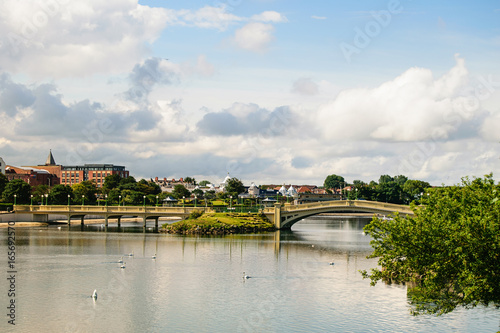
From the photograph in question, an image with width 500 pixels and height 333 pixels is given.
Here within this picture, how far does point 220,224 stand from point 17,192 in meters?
72.7

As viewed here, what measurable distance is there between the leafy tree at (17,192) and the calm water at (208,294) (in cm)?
8322

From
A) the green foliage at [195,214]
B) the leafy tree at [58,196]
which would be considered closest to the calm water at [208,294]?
the green foliage at [195,214]

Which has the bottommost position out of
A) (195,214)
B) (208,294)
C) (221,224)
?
(208,294)


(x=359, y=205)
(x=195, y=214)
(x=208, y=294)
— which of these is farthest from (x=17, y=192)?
(x=208, y=294)

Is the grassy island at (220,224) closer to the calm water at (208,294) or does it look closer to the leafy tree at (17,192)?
the calm water at (208,294)

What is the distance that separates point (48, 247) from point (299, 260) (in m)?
33.1

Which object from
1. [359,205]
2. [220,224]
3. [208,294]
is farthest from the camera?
[220,224]

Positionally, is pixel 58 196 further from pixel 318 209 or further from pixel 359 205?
pixel 359 205

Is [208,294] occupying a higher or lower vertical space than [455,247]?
lower

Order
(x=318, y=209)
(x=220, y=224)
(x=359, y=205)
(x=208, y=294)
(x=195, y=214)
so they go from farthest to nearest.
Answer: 1. (x=195, y=214)
2. (x=318, y=209)
3. (x=220, y=224)
4. (x=359, y=205)
5. (x=208, y=294)

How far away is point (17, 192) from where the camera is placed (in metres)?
152

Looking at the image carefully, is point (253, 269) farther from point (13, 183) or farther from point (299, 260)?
point (13, 183)

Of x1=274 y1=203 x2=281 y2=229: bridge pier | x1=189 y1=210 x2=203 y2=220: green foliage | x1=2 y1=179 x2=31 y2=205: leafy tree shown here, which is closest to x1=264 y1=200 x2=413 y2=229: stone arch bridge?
x1=274 y1=203 x2=281 y2=229: bridge pier

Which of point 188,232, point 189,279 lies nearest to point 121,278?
point 189,279
